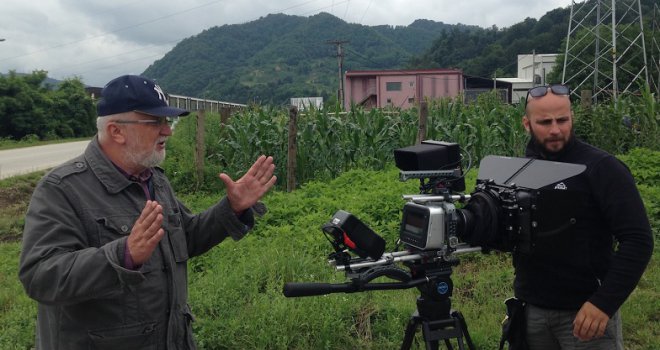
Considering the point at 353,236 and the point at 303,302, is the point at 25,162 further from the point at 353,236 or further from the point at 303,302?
the point at 353,236

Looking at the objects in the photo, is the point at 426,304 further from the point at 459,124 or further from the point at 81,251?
the point at 459,124

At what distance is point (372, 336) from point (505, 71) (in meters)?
68.5

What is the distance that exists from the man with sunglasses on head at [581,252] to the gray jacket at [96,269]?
1.49 meters

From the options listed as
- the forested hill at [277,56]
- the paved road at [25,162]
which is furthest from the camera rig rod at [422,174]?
the forested hill at [277,56]

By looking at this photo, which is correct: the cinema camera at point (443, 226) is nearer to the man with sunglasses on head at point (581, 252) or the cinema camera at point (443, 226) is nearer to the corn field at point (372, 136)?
the man with sunglasses on head at point (581, 252)

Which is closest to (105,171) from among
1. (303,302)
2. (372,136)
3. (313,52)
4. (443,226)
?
(443,226)

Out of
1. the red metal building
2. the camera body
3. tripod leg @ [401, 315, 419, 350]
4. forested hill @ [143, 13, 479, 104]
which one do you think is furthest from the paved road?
forested hill @ [143, 13, 479, 104]

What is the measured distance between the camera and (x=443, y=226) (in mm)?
2047

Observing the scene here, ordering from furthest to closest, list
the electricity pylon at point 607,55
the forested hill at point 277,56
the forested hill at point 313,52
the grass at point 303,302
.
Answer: the forested hill at point 277,56, the forested hill at point 313,52, the electricity pylon at point 607,55, the grass at point 303,302

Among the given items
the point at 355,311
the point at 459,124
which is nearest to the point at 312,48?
the point at 459,124

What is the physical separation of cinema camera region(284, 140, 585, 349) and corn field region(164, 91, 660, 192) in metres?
7.24

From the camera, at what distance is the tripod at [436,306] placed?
7.06 feet

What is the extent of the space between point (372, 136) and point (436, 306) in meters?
7.73

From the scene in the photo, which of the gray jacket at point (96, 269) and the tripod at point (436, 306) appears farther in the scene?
the tripod at point (436, 306)
